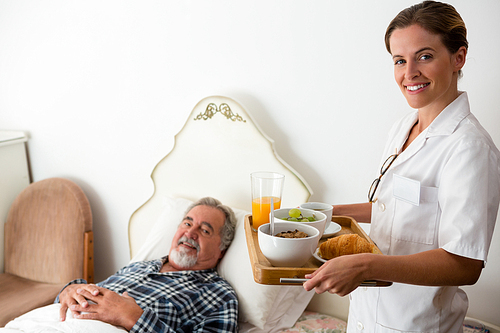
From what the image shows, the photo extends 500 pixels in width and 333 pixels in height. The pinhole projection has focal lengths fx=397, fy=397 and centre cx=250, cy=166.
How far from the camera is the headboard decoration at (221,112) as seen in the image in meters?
1.91

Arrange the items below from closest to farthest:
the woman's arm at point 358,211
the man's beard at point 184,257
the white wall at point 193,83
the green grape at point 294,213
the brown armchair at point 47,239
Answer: the green grape at point 294,213, the woman's arm at point 358,211, the white wall at point 193,83, the man's beard at point 184,257, the brown armchair at point 47,239

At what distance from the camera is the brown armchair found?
7.63 feet

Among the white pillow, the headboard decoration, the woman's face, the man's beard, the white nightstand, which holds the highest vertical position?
the woman's face

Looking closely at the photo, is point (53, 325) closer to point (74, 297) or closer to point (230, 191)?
point (74, 297)

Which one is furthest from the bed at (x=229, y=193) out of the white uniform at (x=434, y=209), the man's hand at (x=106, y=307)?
the white uniform at (x=434, y=209)

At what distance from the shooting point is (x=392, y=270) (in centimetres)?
89

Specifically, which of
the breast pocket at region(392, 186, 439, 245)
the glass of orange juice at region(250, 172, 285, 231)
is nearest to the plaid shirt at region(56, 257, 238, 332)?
the glass of orange juice at region(250, 172, 285, 231)

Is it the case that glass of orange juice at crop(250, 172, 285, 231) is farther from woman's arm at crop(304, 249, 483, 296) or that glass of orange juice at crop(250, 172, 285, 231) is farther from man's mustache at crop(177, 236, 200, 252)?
man's mustache at crop(177, 236, 200, 252)

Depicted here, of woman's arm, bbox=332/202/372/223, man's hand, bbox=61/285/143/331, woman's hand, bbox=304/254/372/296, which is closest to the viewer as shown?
woman's hand, bbox=304/254/372/296

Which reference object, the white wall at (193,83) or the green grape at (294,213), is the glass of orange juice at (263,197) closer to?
the green grape at (294,213)

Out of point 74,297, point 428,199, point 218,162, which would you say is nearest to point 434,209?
point 428,199

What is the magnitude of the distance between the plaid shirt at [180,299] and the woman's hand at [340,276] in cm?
83

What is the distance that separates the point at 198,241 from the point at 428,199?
1101 mm

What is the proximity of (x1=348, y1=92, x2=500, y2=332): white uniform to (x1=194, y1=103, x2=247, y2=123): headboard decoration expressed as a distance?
834mm
